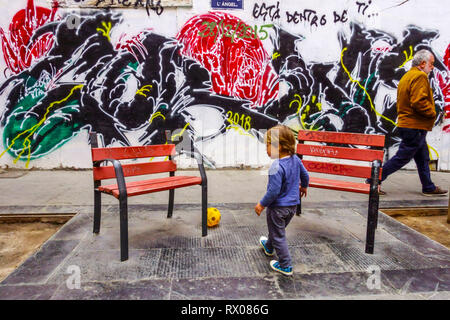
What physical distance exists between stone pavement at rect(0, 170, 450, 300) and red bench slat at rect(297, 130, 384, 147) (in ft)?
3.04

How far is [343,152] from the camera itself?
3.55 meters

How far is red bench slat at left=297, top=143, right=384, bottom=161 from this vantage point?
132 inches

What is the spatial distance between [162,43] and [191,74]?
805mm

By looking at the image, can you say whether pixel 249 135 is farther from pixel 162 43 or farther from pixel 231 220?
pixel 231 220

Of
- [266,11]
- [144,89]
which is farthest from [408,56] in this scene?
[144,89]

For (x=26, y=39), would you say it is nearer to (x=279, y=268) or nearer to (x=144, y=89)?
(x=144, y=89)

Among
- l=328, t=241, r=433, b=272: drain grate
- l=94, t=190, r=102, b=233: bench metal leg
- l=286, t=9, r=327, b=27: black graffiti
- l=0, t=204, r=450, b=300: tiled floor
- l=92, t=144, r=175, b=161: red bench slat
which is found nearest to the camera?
l=0, t=204, r=450, b=300: tiled floor

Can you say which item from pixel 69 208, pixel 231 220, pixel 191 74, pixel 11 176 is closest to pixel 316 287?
pixel 231 220

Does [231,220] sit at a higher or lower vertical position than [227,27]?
lower

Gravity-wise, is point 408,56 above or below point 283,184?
above

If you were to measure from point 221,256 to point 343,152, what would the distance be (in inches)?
72.7

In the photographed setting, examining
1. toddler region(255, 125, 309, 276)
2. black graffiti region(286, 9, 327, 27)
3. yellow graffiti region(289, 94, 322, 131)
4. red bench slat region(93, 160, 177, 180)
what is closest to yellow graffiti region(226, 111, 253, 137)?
yellow graffiti region(289, 94, 322, 131)

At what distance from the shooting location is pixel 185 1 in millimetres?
5996

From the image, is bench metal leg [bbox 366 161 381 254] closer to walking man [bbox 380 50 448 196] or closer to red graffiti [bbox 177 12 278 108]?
walking man [bbox 380 50 448 196]
